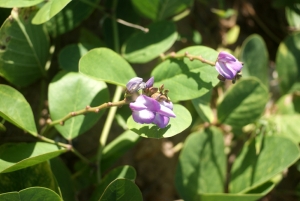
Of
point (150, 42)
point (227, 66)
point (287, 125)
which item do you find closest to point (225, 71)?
point (227, 66)

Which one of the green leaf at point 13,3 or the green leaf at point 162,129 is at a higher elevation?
the green leaf at point 13,3

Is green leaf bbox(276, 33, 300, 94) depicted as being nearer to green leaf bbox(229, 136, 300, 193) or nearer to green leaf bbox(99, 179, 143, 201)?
green leaf bbox(229, 136, 300, 193)

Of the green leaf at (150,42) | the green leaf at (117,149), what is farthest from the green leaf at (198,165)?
the green leaf at (150,42)

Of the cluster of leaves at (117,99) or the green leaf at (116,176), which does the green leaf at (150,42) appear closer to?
the cluster of leaves at (117,99)

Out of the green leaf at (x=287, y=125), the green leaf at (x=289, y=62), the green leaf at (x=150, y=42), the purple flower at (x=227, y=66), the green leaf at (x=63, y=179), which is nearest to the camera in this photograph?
the purple flower at (x=227, y=66)

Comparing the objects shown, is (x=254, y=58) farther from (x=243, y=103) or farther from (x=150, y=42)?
(x=150, y=42)

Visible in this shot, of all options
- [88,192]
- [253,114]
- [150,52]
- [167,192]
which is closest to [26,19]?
[150,52]

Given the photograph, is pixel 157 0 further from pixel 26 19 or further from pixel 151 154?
pixel 151 154
